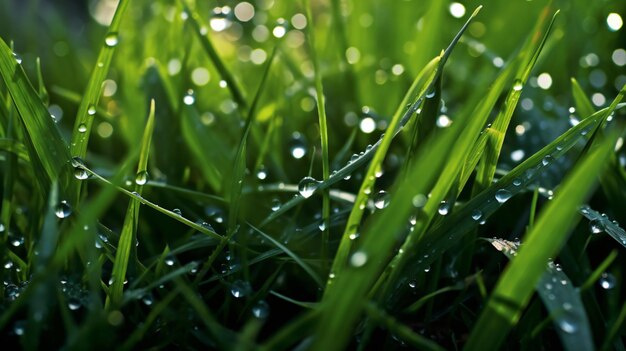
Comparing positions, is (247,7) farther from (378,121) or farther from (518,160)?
(518,160)

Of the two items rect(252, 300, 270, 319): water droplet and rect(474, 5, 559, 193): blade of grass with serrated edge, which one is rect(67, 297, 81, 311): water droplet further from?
rect(474, 5, 559, 193): blade of grass with serrated edge

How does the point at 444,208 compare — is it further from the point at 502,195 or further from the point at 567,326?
the point at 567,326

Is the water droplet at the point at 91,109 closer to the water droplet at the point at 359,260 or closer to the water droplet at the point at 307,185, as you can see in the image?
the water droplet at the point at 307,185

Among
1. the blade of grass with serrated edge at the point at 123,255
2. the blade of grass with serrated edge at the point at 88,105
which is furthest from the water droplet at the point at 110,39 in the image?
the blade of grass with serrated edge at the point at 123,255

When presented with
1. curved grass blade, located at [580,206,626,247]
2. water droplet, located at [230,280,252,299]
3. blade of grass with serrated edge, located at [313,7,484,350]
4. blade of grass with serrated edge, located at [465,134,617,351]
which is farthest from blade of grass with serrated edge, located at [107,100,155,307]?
curved grass blade, located at [580,206,626,247]

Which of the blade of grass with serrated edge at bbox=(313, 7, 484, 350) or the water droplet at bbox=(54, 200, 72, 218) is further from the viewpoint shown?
the water droplet at bbox=(54, 200, 72, 218)

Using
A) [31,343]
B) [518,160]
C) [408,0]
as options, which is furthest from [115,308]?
[408,0]
